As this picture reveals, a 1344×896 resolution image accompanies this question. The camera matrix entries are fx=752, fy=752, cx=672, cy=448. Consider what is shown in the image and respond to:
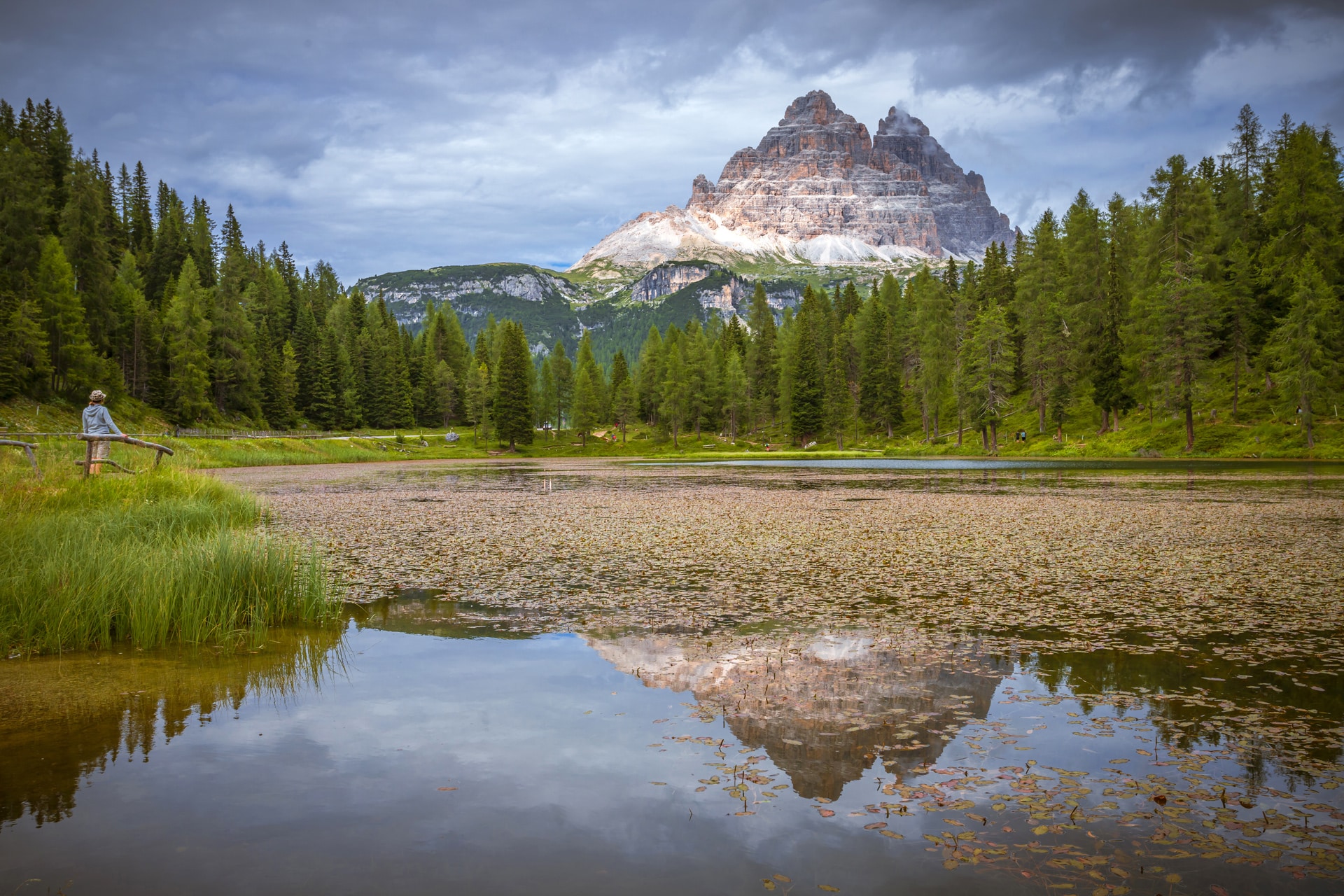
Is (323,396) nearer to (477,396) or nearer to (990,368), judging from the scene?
(477,396)

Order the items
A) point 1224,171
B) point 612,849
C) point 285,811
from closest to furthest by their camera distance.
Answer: point 612,849, point 285,811, point 1224,171

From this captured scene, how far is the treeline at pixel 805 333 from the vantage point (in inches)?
2398

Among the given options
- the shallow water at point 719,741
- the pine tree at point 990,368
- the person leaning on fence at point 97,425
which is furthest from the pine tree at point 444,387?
the shallow water at point 719,741

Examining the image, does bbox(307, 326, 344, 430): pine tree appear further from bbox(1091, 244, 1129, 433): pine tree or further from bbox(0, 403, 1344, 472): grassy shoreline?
bbox(1091, 244, 1129, 433): pine tree

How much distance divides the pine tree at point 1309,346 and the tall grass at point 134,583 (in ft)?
206

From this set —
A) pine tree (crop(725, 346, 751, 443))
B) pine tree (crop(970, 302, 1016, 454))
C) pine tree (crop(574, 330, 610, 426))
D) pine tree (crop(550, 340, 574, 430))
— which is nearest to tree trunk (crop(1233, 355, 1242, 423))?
pine tree (crop(970, 302, 1016, 454))

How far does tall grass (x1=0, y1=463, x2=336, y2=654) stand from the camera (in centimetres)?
930

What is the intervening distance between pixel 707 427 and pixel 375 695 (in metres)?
106

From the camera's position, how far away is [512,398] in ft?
327

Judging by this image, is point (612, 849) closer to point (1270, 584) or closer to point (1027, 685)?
point (1027, 685)

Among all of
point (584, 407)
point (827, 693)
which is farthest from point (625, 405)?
point (827, 693)

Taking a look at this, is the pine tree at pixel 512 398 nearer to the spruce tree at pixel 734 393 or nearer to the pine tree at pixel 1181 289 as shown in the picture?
the spruce tree at pixel 734 393

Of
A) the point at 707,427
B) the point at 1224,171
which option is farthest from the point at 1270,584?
the point at 707,427

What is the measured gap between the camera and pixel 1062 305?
76.4m
